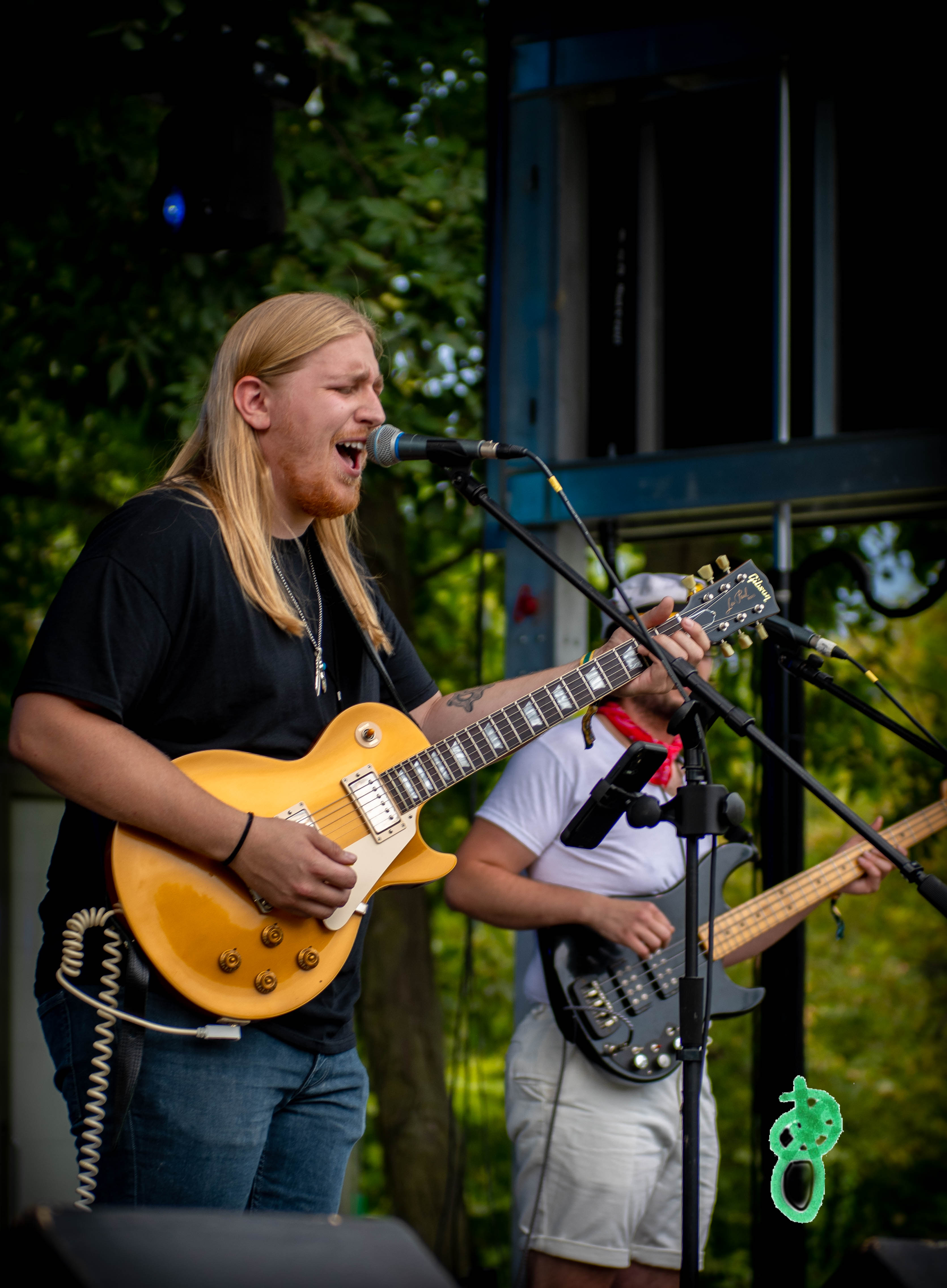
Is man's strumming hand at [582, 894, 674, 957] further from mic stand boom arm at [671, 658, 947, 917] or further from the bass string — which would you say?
mic stand boom arm at [671, 658, 947, 917]

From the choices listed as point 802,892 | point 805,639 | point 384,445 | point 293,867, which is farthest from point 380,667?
point 802,892

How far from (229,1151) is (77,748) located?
684mm

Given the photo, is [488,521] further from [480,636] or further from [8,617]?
[8,617]

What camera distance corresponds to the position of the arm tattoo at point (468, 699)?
266 centimetres

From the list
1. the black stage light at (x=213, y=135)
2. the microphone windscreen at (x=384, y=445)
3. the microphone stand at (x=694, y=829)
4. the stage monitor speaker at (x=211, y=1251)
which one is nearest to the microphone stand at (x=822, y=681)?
the microphone stand at (x=694, y=829)

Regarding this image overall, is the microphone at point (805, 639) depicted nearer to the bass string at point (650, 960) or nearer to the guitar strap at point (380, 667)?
the guitar strap at point (380, 667)

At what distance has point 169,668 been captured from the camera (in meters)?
2.17

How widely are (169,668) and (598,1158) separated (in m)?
1.59

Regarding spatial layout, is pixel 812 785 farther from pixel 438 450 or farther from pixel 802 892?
pixel 802 892

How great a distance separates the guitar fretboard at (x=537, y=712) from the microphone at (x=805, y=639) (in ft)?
0.62

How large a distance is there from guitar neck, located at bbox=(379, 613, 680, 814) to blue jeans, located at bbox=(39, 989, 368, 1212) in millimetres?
627

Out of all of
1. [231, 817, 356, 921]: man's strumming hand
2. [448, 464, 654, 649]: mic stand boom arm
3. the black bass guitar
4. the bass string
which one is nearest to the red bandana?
the black bass guitar

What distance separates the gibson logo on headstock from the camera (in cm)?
252

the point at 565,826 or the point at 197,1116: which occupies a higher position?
the point at 565,826
